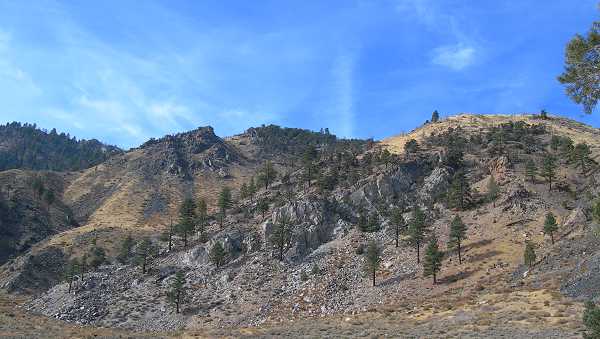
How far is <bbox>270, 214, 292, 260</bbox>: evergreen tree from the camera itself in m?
95.3

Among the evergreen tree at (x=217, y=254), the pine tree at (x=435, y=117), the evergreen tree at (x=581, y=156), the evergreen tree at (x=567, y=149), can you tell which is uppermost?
the pine tree at (x=435, y=117)

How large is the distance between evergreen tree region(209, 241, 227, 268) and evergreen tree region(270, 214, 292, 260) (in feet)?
33.2

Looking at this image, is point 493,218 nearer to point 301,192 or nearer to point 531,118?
point 301,192

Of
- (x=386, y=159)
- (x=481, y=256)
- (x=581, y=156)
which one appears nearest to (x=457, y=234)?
(x=481, y=256)

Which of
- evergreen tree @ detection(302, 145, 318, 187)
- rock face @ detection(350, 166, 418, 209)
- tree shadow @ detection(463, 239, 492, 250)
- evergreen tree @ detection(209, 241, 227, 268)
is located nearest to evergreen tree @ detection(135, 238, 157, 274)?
evergreen tree @ detection(209, 241, 227, 268)

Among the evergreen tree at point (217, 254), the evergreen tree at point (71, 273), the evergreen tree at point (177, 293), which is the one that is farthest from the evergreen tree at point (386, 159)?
the evergreen tree at point (71, 273)

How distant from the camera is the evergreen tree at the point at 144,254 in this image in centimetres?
9744

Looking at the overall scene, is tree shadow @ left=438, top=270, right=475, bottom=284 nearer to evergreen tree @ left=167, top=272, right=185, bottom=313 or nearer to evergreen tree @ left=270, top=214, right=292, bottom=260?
evergreen tree @ left=270, top=214, right=292, bottom=260

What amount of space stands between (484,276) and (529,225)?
19.7 m

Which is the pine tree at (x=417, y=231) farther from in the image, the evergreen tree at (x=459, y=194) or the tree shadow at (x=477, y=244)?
the evergreen tree at (x=459, y=194)

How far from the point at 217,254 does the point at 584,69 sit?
257 feet

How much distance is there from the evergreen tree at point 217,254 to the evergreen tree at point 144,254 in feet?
45.0

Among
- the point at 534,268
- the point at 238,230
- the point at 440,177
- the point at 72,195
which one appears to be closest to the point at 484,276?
the point at 534,268

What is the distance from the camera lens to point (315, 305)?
3031 inches
